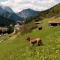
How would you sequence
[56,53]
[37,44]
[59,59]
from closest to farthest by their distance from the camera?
[59,59] → [56,53] → [37,44]

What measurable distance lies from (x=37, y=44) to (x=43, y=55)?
626cm

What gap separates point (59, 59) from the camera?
20.5 m

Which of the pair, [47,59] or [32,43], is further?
[32,43]

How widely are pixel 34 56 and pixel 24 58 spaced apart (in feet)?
3.37

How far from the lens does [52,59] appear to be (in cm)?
2092

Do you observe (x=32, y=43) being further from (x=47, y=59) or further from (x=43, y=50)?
(x=47, y=59)

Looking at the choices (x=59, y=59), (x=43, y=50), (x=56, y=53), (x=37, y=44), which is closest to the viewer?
(x=59, y=59)

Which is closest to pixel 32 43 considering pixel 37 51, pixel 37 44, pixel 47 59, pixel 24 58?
pixel 37 44

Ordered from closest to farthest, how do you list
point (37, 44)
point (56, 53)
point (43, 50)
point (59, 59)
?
point (59, 59) < point (56, 53) < point (43, 50) < point (37, 44)

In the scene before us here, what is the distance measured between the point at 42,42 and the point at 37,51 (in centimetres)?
467

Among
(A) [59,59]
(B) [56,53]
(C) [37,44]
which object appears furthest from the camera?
(C) [37,44]

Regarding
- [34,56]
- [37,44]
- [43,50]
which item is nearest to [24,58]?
[34,56]

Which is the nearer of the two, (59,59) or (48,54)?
(59,59)

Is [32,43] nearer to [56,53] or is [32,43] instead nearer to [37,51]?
[37,51]
